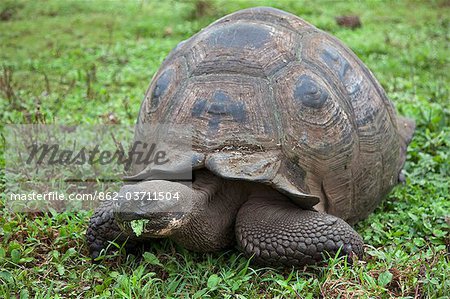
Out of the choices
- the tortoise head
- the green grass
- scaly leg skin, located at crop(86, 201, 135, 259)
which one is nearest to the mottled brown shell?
the tortoise head

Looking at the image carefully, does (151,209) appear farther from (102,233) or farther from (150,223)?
(102,233)

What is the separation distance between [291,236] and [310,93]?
0.76 m

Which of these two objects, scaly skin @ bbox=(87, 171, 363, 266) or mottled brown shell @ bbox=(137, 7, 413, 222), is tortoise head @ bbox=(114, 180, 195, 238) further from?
mottled brown shell @ bbox=(137, 7, 413, 222)

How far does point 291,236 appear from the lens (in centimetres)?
298

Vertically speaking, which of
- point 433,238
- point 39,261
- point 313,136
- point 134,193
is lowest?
point 39,261

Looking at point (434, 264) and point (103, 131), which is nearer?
point (434, 264)

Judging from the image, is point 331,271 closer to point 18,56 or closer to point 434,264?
point 434,264

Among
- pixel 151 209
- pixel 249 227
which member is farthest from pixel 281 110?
pixel 151 209

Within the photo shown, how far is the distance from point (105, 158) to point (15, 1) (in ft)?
18.3

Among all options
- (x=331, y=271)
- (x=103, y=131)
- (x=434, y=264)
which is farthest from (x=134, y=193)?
(x=103, y=131)

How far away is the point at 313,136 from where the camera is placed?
10.5 ft

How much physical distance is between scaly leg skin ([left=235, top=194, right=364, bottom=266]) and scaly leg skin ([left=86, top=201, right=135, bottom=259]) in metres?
0.62

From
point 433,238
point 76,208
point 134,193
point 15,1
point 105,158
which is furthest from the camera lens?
point 15,1

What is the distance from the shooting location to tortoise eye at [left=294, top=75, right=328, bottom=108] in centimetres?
321
